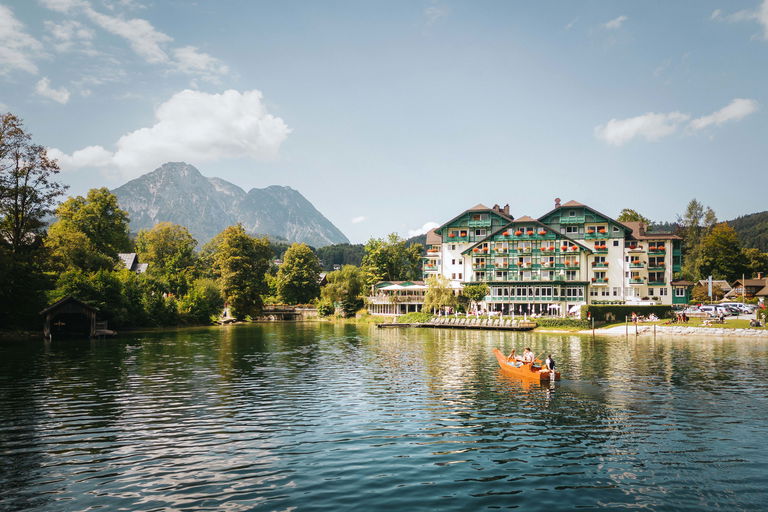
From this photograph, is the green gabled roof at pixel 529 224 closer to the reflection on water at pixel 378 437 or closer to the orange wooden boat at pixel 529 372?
the reflection on water at pixel 378 437

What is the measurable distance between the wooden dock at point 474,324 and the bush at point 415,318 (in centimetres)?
189

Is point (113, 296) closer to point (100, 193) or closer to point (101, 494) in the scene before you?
point (100, 193)

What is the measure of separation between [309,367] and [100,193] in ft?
225

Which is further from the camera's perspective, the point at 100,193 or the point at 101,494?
the point at 100,193

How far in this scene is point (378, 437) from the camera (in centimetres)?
1750

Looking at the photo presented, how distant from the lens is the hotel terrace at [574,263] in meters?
82.6

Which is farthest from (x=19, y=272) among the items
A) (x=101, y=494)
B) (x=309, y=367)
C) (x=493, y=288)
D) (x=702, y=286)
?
(x=702, y=286)

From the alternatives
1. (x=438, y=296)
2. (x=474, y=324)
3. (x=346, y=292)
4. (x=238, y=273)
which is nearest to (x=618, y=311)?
(x=474, y=324)

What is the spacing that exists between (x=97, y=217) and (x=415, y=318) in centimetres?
5409

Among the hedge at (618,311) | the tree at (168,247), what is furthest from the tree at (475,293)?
the tree at (168,247)

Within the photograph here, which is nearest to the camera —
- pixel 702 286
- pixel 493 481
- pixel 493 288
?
pixel 493 481

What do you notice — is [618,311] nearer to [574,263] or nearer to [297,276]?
[574,263]

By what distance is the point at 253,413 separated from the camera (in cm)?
2091

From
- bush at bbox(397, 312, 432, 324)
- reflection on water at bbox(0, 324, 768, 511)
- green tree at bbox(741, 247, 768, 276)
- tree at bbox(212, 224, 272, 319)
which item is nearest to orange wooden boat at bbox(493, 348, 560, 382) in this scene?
reflection on water at bbox(0, 324, 768, 511)
